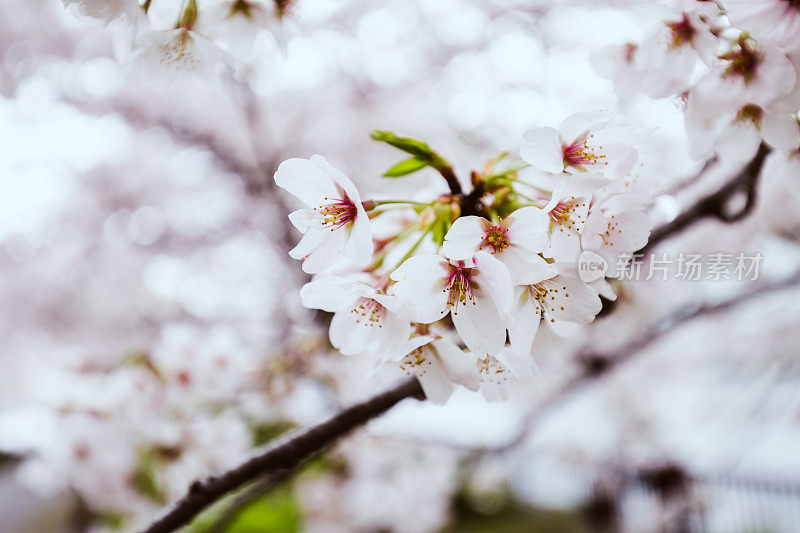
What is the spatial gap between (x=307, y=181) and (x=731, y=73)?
2.02 feet

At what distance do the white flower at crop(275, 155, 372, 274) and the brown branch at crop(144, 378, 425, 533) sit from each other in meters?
0.23

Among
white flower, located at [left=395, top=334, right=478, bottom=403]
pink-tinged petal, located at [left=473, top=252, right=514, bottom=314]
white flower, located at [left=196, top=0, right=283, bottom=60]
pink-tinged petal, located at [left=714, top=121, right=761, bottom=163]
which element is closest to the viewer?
pink-tinged petal, located at [left=473, top=252, right=514, bottom=314]

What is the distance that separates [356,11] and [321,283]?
4.06m

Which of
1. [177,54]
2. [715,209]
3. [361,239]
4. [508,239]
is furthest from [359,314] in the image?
[715,209]

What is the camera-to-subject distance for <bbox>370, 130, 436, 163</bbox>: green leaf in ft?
2.28

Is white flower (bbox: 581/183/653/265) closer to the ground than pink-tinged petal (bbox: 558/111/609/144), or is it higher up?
closer to the ground

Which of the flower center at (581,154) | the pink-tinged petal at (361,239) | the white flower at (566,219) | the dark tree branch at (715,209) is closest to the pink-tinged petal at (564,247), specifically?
the white flower at (566,219)

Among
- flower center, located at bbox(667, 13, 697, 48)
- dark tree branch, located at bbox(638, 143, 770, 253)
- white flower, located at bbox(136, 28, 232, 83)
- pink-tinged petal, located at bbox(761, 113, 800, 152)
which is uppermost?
white flower, located at bbox(136, 28, 232, 83)

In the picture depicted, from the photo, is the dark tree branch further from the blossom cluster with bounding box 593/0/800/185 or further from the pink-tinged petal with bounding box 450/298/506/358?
the pink-tinged petal with bounding box 450/298/506/358

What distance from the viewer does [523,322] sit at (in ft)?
2.18

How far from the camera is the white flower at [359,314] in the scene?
665mm

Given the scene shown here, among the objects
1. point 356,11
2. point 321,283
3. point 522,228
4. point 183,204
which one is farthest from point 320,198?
point 183,204

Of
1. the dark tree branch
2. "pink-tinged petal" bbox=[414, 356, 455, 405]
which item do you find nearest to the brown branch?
"pink-tinged petal" bbox=[414, 356, 455, 405]

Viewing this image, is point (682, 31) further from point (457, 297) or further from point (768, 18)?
point (457, 297)
